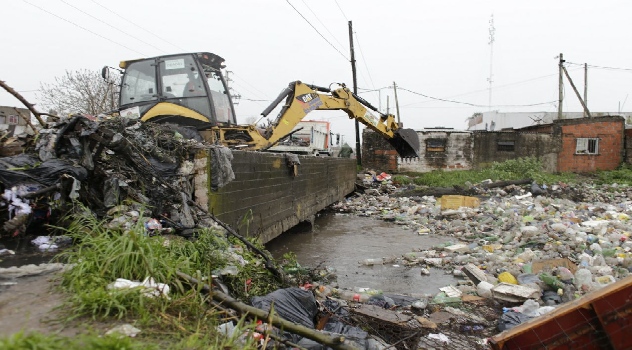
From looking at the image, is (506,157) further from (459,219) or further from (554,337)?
(554,337)

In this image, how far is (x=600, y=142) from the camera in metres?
17.4

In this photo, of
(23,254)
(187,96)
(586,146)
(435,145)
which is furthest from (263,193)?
(586,146)

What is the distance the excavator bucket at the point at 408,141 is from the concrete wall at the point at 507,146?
6.45 meters

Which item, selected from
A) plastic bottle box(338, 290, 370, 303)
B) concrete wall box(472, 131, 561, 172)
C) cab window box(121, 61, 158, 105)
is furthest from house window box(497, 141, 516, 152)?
plastic bottle box(338, 290, 370, 303)

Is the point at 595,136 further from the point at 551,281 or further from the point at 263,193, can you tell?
the point at 263,193

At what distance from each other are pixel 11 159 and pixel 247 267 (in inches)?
79.9

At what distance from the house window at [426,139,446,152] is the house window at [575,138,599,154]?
5669 millimetres

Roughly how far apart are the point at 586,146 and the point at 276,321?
19.3 metres

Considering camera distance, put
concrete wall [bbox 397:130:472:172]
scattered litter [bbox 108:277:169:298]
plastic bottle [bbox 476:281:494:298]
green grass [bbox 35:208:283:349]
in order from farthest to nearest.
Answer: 1. concrete wall [bbox 397:130:472:172]
2. plastic bottle [bbox 476:281:494:298]
3. scattered litter [bbox 108:277:169:298]
4. green grass [bbox 35:208:283:349]

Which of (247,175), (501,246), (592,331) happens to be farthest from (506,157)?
(592,331)

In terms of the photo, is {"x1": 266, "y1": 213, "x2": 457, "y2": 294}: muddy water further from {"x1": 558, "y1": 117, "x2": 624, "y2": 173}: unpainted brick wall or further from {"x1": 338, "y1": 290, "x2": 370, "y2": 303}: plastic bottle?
{"x1": 558, "y1": 117, "x2": 624, "y2": 173}: unpainted brick wall

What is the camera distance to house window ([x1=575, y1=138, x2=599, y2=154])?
17.5 meters

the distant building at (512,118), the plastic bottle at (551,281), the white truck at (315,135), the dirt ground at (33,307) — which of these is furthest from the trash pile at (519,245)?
the distant building at (512,118)

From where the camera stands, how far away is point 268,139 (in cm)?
830
